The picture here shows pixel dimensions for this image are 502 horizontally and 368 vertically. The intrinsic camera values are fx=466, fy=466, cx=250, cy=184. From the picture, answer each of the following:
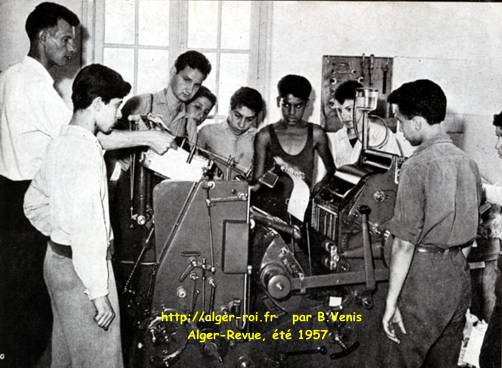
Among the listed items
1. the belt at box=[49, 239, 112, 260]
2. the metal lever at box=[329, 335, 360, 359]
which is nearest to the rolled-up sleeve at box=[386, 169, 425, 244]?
the metal lever at box=[329, 335, 360, 359]

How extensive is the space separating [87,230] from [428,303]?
1506mm

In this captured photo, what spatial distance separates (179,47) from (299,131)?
130 cm

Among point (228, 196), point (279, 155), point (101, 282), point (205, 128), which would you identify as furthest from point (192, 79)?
point (101, 282)

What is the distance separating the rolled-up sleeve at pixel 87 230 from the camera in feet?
5.61

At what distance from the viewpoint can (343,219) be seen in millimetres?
2334

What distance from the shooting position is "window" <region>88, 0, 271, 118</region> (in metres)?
3.83

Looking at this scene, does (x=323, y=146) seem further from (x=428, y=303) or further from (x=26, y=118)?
(x=26, y=118)

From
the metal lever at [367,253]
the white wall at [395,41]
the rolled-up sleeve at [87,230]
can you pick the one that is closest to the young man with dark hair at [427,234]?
the metal lever at [367,253]

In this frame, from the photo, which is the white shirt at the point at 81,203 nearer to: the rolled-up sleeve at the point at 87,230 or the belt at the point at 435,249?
the rolled-up sleeve at the point at 87,230

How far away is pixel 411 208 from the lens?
79.8 inches

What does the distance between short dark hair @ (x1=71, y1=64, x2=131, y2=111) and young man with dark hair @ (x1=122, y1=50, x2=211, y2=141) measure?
1.22 metres

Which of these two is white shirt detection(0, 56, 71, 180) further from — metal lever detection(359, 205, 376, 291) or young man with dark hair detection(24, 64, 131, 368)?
metal lever detection(359, 205, 376, 291)

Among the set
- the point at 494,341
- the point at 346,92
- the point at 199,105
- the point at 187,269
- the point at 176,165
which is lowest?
the point at 494,341

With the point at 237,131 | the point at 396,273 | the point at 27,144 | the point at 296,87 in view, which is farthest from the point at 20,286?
the point at 296,87
